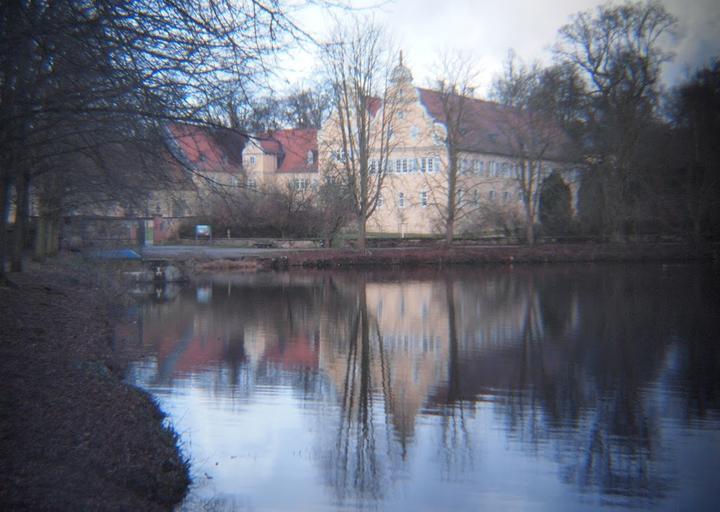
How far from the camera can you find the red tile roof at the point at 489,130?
46562 millimetres

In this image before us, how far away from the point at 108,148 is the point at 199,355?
18.0ft

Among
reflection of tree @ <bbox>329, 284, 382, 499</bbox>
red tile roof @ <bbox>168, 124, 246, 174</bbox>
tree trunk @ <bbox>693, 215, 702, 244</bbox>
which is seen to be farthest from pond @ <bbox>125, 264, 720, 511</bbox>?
tree trunk @ <bbox>693, 215, 702, 244</bbox>

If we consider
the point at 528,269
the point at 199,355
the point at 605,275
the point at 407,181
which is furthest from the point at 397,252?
the point at 199,355

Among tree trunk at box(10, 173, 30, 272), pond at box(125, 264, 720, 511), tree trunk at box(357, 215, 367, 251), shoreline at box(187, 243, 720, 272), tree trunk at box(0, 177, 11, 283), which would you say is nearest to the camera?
pond at box(125, 264, 720, 511)

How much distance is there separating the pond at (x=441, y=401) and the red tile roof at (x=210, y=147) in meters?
3.68

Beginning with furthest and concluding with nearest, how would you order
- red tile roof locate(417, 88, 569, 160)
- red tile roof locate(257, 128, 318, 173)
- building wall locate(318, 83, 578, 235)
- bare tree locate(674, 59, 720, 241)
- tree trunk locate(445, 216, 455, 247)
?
building wall locate(318, 83, 578, 235)
tree trunk locate(445, 216, 455, 247)
red tile roof locate(417, 88, 569, 160)
bare tree locate(674, 59, 720, 241)
red tile roof locate(257, 128, 318, 173)

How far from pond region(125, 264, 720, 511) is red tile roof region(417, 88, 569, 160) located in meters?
23.1

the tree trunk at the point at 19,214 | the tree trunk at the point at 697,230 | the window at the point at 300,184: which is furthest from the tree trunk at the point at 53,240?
the tree trunk at the point at 697,230

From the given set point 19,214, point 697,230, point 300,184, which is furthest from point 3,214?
point 697,230

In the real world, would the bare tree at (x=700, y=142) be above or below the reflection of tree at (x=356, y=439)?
above

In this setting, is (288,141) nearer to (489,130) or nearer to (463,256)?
(463,256)

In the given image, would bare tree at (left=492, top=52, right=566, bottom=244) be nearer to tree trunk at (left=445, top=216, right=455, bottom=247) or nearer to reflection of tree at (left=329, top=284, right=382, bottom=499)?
tree trunk at (left=445, top=216, right=455, bottom=247)

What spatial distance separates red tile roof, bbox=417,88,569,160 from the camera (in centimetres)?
4656

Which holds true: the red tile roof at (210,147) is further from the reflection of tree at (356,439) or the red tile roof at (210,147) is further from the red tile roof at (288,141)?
the reflection of tree at (356,439)
